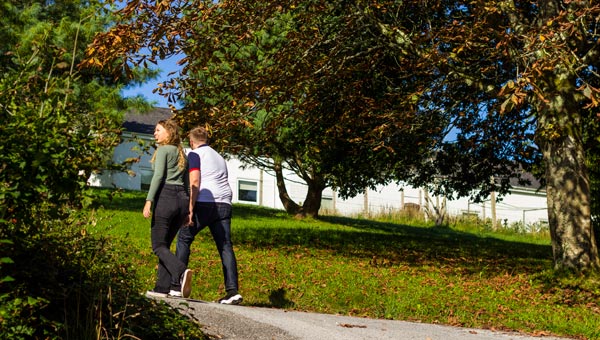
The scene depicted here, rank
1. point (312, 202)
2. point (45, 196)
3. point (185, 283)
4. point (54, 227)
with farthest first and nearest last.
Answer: point (312, 202), point (185, 283), point (54, 227), point (45, 196)

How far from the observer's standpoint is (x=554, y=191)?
12.6 meters

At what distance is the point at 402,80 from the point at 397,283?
608 cm

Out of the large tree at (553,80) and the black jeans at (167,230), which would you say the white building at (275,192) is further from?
the black jeans at (167,230)

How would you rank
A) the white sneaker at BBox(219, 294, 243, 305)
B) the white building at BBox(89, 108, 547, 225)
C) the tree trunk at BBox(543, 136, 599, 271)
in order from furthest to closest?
the white building at BBox(89, 108, 547, 225)
the tree trunk at BBox(543, 136, 599, 271)
the white sneaker at BBox(219, 294, 243, 305)

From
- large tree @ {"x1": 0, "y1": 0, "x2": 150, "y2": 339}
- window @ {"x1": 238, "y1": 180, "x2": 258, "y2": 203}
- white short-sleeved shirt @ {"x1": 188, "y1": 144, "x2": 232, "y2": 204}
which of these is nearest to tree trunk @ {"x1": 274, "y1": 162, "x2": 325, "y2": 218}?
window @ {"x1": 238, "y1": 180, "x2": 258, "y2": 203}

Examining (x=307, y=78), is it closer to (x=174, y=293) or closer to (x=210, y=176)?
(x=210, y=176)

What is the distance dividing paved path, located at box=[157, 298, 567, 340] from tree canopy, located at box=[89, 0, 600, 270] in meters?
3.20

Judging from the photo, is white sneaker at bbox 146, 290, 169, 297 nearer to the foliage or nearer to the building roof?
the foliage

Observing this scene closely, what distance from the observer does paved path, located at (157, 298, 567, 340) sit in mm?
6480

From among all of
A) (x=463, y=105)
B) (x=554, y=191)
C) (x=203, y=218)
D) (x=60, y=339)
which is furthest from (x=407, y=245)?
(x=60, y=339)

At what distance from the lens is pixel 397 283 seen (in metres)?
11.6

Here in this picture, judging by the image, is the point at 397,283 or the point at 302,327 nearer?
the point at 302,327

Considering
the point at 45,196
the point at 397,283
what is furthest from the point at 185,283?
the point at 397,283

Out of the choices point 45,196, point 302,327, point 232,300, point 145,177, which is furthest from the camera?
point 145,177
